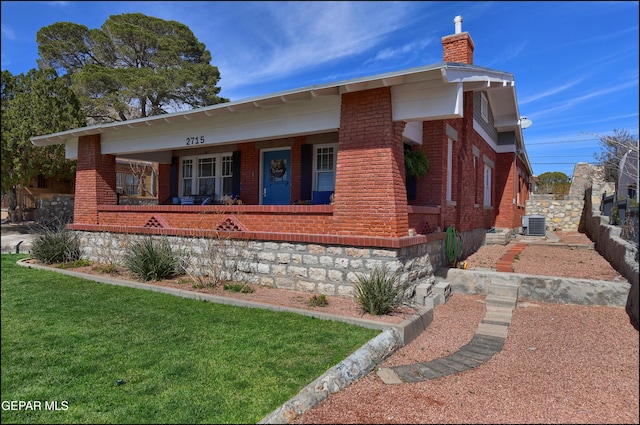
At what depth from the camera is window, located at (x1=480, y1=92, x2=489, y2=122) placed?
13.2m

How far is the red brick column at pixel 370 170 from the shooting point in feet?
22.6

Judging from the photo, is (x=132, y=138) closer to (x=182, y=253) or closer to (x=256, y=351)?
(x=182, y=253)

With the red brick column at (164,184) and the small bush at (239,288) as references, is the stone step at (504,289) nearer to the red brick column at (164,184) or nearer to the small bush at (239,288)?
the small bush at (239,288)

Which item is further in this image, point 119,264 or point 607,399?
point 119,264

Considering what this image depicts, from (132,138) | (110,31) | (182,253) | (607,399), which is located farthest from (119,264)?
(110,31)

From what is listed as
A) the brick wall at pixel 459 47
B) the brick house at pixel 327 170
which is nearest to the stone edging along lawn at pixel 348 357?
the brick house at pixel 327 170

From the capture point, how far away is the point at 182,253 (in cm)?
928

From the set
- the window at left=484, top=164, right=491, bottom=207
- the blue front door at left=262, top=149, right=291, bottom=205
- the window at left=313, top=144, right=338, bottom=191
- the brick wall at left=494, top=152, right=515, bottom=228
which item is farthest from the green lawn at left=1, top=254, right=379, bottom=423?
the brick wall at left=494, top=152, right=515, bottom=228

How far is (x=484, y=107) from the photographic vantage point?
13.7m

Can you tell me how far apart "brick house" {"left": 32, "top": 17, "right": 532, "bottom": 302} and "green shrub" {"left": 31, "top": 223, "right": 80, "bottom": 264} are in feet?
1.74

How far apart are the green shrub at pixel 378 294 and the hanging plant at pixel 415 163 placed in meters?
2.93

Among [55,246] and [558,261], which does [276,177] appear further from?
[558,261]

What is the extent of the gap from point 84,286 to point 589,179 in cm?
2403

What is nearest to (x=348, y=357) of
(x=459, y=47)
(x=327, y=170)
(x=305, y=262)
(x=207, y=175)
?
(x=305, y=262)
